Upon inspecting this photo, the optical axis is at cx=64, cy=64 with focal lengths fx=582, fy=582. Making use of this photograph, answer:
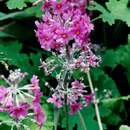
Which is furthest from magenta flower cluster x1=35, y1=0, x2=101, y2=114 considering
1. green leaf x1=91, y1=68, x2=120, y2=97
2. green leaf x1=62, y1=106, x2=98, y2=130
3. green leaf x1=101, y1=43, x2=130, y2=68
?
green leaf x1=101, y1=43, x2=130, y2=68

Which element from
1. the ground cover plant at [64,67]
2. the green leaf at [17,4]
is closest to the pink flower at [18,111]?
the ground cover plant at [64,67]

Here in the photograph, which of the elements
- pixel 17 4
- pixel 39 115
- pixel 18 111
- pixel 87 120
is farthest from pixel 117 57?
pixel 18 111

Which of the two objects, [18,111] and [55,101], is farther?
[55,101]

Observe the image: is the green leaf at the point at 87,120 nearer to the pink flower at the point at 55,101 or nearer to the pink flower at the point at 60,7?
the pink flower at the point at 55,101

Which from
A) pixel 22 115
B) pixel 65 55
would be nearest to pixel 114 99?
pixel 65 55

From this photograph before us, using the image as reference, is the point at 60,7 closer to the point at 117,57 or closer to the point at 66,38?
the point at 66,38

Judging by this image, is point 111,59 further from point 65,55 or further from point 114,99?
point 65,55

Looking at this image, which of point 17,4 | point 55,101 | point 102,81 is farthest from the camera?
point 102,81

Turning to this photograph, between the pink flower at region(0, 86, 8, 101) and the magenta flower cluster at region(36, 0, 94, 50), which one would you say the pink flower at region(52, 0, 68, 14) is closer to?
the magenta flower cluster at region(36, 0, 94, 50)

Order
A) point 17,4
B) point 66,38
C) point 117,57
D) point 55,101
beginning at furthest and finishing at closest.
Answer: point 117,57
point 17,4
point 55,101
point 66,38
